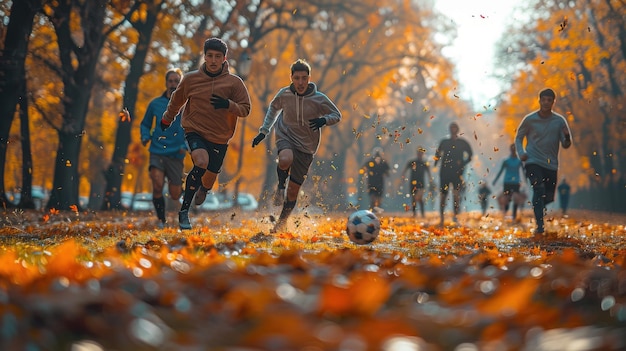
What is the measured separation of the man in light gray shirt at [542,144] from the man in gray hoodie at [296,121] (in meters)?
3.18

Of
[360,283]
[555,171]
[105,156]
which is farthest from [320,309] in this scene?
[105,156]

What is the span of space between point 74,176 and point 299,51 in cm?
1537

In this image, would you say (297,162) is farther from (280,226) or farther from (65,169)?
(65,169)

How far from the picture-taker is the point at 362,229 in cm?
808

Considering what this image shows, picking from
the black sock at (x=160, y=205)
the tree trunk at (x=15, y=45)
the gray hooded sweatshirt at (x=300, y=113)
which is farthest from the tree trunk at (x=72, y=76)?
the gray hooded sweatshirt at (x=300, y=113)

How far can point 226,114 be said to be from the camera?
943cm

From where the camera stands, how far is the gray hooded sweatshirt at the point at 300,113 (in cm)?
1002

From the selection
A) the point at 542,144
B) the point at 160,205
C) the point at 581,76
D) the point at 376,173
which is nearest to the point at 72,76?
the point at 376,173

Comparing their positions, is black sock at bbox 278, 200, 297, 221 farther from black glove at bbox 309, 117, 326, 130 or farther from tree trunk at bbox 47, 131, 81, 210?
tree trunk at bbox 47, 131, 81, 210

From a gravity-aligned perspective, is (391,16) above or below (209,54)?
above

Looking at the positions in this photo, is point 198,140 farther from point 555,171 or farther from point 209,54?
point 555,171

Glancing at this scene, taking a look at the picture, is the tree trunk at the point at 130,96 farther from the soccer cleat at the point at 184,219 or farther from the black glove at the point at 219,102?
the black glove at the point at 219,102

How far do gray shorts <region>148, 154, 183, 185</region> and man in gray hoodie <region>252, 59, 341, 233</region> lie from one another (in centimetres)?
171

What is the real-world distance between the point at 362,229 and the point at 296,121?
96.8 inches
